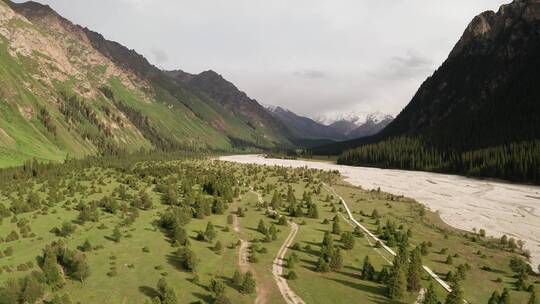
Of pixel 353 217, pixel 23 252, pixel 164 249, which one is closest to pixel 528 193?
pixel 353 217

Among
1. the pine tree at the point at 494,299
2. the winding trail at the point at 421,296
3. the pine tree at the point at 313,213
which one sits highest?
the pine tree at the point at 313,213

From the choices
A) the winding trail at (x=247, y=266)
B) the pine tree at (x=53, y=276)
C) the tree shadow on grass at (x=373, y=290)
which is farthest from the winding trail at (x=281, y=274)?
the pine tree at (x=53, y=276)

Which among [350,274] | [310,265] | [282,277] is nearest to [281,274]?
[282,277]

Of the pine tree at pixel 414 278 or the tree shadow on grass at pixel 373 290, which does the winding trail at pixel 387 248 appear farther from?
the tree shadow on grass at pixel 373 290

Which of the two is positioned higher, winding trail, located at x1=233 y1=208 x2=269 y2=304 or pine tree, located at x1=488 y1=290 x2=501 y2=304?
pine tree, located at x1=488 y1=290 x2=501 y2=304

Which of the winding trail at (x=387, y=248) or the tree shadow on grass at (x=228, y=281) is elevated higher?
the winding trail at (x=387, y=248)

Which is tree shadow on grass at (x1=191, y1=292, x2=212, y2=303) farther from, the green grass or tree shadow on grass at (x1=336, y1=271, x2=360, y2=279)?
tree shadow on grass at (x1=336, y1=271, x2=360, y2=279)

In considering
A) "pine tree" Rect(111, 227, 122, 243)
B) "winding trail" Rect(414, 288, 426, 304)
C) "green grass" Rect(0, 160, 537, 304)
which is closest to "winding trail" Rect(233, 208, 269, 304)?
"green grass" Rect(0, 160, 537, 304)
